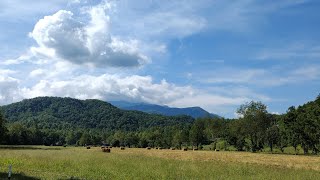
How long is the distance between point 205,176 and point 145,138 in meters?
141

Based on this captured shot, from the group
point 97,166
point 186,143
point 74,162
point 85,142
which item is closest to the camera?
point 97,166

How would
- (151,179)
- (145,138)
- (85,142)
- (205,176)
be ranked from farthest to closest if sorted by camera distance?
(85,142) → (145,138) → (205,176) → (151,179)

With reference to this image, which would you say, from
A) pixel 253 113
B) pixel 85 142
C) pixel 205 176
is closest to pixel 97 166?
pixel 205 176

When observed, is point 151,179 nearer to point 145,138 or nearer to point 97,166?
point 97,166

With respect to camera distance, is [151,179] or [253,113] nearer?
[151,179]

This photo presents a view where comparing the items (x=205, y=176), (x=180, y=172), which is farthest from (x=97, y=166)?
(x=205, y=176)

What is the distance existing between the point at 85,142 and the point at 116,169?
15220 cm

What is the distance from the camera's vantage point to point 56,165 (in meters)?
37.7

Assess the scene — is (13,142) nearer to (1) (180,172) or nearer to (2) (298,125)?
(2) (298,125)

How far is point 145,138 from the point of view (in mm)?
170250

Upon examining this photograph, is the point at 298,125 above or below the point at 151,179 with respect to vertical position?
above

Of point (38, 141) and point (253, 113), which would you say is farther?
point (38, 141)

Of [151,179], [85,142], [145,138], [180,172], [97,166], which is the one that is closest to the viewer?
[151,179]

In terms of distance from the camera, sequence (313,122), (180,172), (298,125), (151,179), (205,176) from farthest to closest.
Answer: (298,125) < (313,122) < (180,172) < (205,176) < (151,179)
